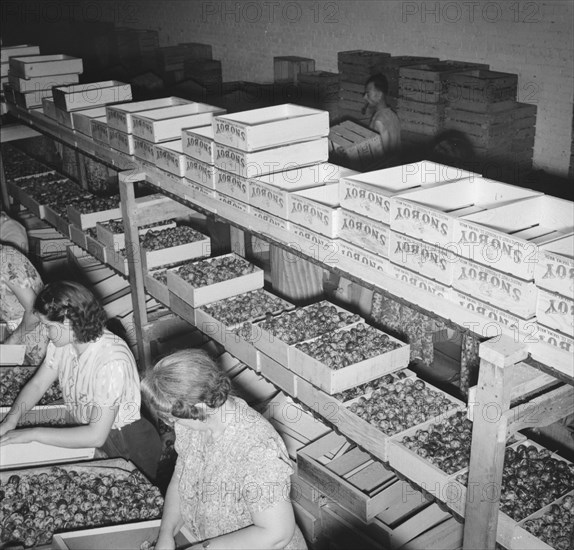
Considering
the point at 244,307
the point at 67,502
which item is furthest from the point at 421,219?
the point at 67,502

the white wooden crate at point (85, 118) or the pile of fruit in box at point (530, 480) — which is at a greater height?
the white wooden crate at point (85, 118)

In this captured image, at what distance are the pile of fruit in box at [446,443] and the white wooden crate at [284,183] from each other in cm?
128

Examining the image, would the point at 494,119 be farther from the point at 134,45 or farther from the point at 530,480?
the point at 134,45

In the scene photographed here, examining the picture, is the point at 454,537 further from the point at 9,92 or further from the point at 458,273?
the point at 9,92

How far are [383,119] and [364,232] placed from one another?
189 inches

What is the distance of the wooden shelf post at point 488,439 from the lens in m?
2.67

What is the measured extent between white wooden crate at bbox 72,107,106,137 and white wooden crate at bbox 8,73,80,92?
3.66ft

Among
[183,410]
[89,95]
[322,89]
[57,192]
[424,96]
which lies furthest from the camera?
[322,89]

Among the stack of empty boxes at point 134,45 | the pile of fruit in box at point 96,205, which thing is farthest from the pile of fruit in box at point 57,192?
the stack of empty boxes at point 134,45

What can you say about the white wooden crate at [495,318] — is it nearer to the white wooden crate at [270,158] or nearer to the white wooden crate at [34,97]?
the white wooden crate at [270,158]

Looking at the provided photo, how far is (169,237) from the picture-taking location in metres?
5.54

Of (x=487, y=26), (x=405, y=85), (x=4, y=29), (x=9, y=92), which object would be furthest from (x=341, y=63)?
(x=4, y=29)

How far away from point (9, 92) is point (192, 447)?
5.21m

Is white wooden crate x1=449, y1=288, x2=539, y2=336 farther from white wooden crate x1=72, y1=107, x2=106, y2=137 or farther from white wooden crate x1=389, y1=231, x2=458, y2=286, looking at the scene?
white wooden crate x1=72, y1=107, x2=106, y2=137
